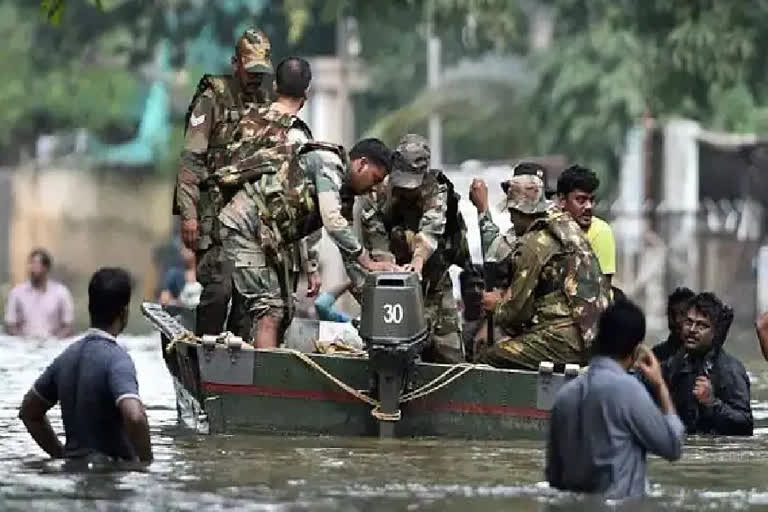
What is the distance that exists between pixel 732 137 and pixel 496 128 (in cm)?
962

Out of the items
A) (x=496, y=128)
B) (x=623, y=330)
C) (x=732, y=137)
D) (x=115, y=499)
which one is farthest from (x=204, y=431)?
(x=496, y=128)

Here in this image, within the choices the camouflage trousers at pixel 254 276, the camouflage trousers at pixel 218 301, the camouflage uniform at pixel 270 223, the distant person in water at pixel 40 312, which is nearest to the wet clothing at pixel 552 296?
the camouflage uniform at pixel 270 223

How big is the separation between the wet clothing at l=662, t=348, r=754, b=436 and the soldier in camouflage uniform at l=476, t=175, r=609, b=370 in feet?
2.76

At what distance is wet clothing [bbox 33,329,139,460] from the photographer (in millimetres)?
12953

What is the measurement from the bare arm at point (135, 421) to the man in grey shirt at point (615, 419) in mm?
2041

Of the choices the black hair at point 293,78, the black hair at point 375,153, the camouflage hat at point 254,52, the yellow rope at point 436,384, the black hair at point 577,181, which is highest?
the camouflage hat at point 254,52

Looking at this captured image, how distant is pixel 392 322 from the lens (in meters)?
15.3

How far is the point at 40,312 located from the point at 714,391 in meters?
11.9

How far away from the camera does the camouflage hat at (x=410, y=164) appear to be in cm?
1594

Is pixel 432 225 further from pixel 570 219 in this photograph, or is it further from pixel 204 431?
pixel 204 431

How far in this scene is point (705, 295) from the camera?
16297 millimetres

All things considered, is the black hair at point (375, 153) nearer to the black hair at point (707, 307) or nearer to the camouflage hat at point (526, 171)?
the camouflage hat at point (526, 171)

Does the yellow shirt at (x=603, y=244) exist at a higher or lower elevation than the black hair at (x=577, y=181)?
lower

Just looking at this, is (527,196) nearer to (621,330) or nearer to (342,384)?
(342,384)
